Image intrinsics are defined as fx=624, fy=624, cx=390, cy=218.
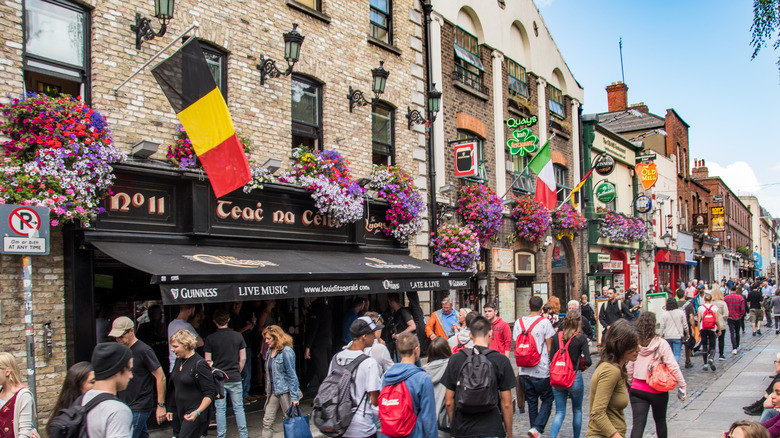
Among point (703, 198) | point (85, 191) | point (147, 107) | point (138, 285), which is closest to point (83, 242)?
point (85, 191)

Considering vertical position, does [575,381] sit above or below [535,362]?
below

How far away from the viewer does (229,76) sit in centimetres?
1050

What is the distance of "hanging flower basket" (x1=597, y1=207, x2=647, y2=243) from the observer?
25.7 metres

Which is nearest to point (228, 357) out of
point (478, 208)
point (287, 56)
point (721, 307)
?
point (287, 56)

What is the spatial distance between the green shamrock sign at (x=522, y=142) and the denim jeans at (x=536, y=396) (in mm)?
10867

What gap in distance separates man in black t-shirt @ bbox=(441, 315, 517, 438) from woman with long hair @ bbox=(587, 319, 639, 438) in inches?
27.5

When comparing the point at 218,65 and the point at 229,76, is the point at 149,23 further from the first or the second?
the point at 229,76

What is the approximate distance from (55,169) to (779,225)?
123582 millimetres

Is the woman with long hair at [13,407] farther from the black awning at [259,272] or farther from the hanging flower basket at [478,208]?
the hanging flower basket at [478,208]

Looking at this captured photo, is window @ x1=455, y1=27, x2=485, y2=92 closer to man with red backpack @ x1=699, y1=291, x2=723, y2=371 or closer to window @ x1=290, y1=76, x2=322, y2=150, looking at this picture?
window @ x1=290, y1=76, x2=322, y2=150

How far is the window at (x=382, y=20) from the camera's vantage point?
14180mm

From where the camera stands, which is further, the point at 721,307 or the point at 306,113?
the point at 721,307

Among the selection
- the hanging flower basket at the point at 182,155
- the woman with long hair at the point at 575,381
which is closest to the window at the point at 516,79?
the hanging flower basket at the point at 182,155

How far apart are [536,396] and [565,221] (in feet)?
46.4
